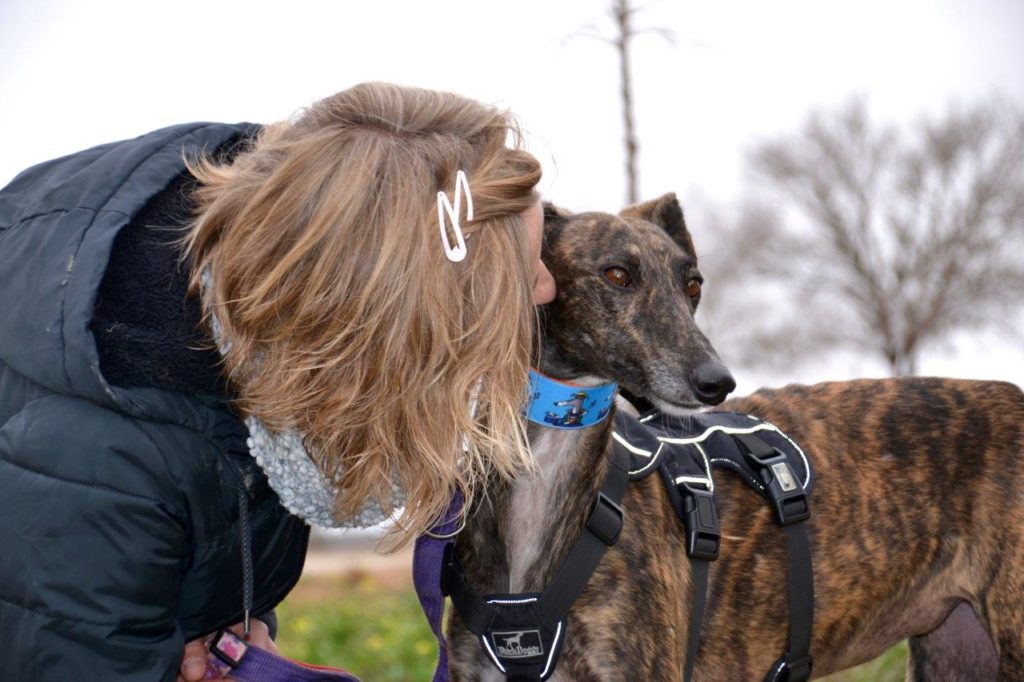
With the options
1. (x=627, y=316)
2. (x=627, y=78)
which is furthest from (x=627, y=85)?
(x=627, y=316)

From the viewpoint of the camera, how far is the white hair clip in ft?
7.25

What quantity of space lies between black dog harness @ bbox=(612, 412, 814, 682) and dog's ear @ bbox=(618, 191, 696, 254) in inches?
22.0

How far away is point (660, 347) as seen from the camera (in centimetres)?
278

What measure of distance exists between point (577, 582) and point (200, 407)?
1.06 m

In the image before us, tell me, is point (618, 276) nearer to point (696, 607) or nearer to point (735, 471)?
point (735, 471)

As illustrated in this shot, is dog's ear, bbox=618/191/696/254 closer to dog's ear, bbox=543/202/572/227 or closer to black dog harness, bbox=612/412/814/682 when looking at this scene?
dog's ear, bbox=543/202/572/227

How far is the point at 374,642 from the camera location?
5914 millimetres

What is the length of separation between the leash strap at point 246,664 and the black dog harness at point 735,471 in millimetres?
1036

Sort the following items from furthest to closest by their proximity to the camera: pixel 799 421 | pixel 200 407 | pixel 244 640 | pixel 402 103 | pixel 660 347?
1. pixel 799 421
2. pixel 660 347
3. pixel 244 640
4. pixel 402 103
5. pixel 200 407

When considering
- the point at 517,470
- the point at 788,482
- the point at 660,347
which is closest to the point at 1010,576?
the point at 788,482

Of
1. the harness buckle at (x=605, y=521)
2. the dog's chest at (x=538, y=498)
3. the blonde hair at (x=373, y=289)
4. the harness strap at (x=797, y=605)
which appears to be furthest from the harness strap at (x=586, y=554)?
the harness strap at (x=797, y=605)

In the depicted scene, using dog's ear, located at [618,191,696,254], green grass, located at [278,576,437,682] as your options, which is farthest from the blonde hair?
green grass, located at [278,576,437,682]

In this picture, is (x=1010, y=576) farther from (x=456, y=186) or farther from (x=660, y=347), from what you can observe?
(x=456, y=186)

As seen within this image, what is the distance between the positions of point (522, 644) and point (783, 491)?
92cm
